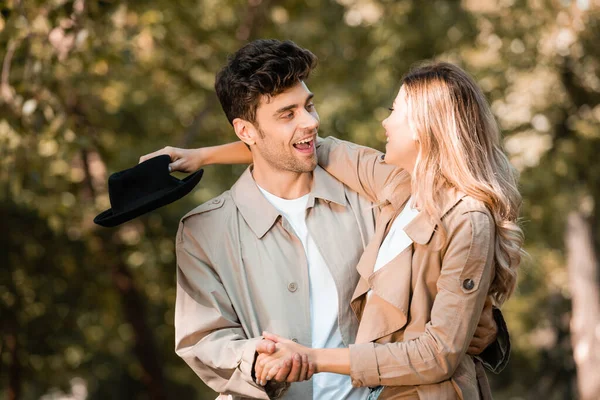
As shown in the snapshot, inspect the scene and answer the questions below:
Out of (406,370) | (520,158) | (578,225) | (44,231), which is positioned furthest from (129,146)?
(406,370)

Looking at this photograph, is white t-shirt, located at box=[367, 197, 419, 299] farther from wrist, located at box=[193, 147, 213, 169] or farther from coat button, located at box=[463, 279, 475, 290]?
wrist, located at box=[193, 147, 213, 169]

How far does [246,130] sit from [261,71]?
1.10ft

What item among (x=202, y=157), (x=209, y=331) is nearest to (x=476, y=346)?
(x=209, y=331)

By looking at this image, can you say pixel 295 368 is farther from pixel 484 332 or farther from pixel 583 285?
pixel 583 285

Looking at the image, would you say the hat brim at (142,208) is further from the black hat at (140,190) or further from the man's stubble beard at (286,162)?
the man's stubble beard at (286,162)

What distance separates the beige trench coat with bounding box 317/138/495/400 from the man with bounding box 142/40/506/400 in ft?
0.77

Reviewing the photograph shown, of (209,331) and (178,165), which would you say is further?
(178,165)

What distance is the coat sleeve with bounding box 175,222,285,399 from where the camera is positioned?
351 centimetres

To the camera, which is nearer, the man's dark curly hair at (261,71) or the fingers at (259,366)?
the fingers at (259,366)

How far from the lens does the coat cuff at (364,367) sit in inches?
131

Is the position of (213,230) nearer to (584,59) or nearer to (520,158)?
(520,158)

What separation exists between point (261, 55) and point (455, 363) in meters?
1.51

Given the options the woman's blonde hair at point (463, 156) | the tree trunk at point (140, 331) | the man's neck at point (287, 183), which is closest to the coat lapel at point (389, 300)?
the woman's blonde hair at point (463, 156)

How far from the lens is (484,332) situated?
3533 mm
